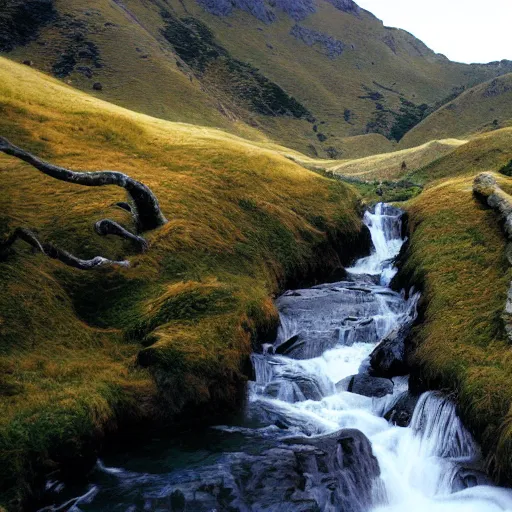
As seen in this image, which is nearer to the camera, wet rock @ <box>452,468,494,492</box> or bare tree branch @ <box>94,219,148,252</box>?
wet rock @ <box>452,468,494,492</box>

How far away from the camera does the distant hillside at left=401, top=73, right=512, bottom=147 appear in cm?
16500

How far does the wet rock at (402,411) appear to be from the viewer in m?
16.8

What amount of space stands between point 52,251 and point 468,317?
14805 mm

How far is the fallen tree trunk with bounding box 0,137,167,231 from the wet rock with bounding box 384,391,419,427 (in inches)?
510

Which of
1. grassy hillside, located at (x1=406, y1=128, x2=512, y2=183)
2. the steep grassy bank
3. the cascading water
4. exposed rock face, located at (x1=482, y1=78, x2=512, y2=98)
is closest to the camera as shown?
the cascading water

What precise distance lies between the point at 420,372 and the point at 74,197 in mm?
17573

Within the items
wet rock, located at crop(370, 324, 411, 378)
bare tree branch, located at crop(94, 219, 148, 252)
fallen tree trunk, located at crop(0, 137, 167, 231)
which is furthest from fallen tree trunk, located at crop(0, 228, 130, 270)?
wet rock, located at crop(370, 324, 411, 378)

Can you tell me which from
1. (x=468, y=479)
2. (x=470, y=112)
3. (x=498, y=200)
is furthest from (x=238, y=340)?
(x=470, y=112)

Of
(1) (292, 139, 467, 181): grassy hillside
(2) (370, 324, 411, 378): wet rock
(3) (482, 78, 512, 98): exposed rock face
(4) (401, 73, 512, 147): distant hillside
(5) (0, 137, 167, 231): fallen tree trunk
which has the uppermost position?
(3) (482, 78, 512, 98): exposed rock face

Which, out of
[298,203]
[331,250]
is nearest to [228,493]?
[331,250]

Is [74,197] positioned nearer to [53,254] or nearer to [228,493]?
[53,254]

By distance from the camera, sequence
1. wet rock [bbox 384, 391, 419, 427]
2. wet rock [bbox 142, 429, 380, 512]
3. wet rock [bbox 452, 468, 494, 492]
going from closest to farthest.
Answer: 1. wet rock [bbox 142, 429, 380, 512]
2. wet rock [bbox 452, 468, 494, 492]
3. wet rock [bbox 384, 391, 419, 427]

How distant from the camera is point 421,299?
2327cm

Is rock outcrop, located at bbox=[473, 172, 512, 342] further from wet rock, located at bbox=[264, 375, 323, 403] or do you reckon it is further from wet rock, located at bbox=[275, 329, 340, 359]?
wet rock, located at bbox=[275, 329, 340, 359]
